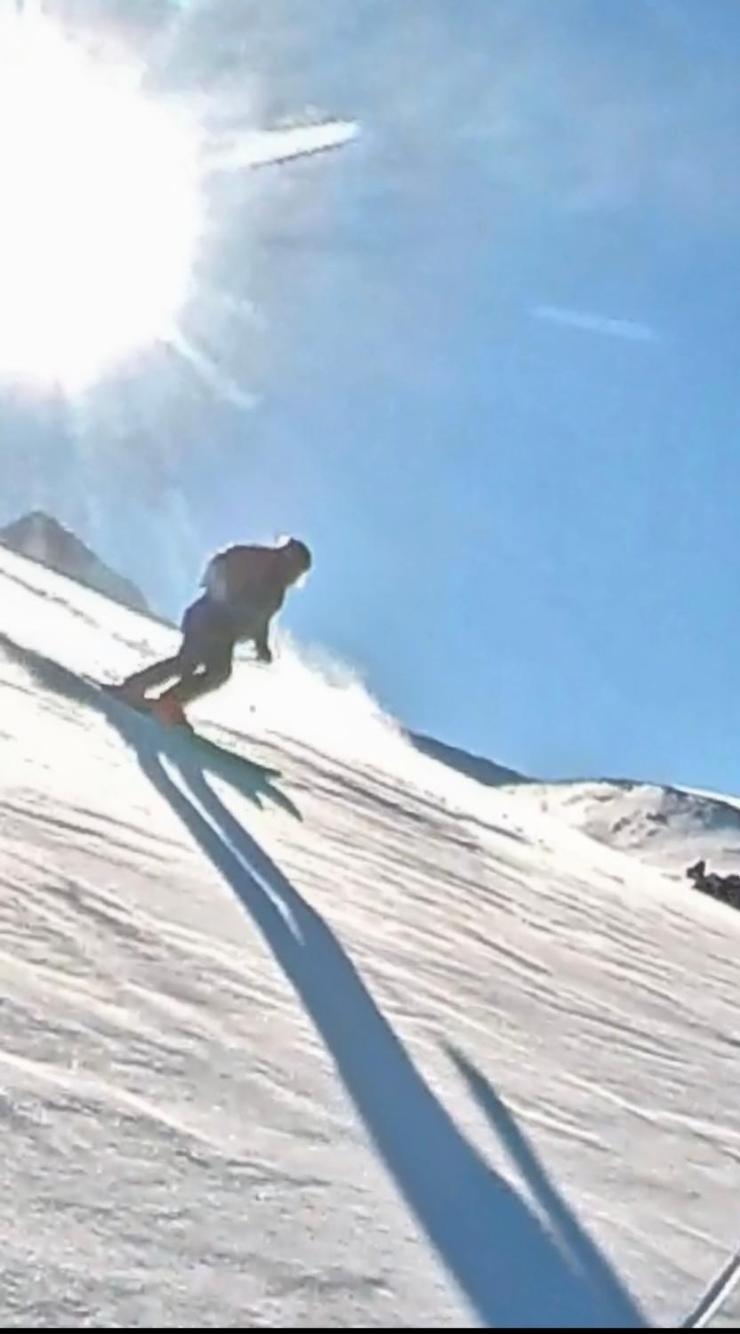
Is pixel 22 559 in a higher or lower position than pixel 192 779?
higher

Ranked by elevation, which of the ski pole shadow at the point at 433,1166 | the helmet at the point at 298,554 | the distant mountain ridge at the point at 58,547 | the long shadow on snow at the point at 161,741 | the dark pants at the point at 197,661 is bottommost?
the ski pole shadow at the point at 433,1166

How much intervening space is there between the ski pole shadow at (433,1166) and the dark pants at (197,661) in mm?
3735

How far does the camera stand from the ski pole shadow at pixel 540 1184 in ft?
15.5

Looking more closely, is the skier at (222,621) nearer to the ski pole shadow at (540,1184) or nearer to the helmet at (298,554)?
the helmet at (298,554)

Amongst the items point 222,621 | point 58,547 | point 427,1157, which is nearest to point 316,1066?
point 427,1157

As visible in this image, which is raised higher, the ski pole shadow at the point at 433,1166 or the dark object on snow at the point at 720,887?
the dark object on snow at the point at 720,887

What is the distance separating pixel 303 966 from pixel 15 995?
167 centimetres

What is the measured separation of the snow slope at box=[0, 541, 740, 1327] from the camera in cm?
426

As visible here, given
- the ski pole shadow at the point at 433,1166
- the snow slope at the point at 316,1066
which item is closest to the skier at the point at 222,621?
the snow slope at the point at 316,1066

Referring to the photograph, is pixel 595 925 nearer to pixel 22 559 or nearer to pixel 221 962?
pixel 221 962

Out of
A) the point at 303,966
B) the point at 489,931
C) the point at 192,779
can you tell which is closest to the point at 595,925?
the point at 489,931

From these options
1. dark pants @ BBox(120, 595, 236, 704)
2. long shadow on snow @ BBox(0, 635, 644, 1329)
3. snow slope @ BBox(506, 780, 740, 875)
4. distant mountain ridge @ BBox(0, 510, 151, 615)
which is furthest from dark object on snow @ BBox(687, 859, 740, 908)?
distant mountain ridge @ BBox(0, 510, 151, 615)

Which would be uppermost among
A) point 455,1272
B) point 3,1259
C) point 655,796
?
point 655,796

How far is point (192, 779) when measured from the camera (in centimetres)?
1027
